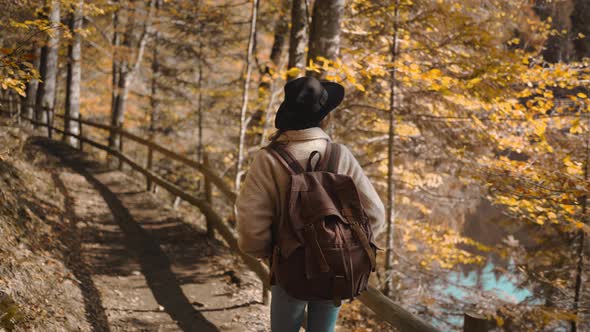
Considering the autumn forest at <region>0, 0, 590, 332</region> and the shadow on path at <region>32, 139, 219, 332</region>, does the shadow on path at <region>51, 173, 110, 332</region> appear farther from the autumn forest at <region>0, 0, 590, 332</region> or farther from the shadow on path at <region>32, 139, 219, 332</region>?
the shadow on path at <region>32, 139, 219, 332</region>

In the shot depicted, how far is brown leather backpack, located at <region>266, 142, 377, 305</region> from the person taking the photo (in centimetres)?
239

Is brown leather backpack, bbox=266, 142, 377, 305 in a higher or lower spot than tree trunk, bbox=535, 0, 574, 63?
lower

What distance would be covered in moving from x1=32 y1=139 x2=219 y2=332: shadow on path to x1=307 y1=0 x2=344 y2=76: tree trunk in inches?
129

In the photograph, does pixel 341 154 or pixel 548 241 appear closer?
pixel 341 154

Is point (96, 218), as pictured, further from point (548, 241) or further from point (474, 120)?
point (548, 241)

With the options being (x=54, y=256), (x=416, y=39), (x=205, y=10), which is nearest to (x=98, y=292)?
(x=54, y=256)

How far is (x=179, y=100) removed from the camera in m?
16.9

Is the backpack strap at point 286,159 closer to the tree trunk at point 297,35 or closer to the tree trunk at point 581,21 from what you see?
the tree trunk at point 297,35

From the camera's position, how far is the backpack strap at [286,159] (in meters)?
2.56

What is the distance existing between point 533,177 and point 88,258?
19.2ft

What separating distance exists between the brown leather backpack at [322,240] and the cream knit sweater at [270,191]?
0.28ft

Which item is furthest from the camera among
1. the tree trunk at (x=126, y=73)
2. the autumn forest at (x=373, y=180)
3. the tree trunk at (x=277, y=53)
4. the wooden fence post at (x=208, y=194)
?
the tree trunk at (x=126, y=73)

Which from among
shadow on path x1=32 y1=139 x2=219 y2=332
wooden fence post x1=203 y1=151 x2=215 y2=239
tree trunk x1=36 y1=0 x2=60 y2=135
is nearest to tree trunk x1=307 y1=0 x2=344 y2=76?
wooden fence post x1=203 y1=151 x2=215 y2=239

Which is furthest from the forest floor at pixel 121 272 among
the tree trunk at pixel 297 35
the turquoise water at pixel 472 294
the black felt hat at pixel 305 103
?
the tree trunk at pixel 297 35
